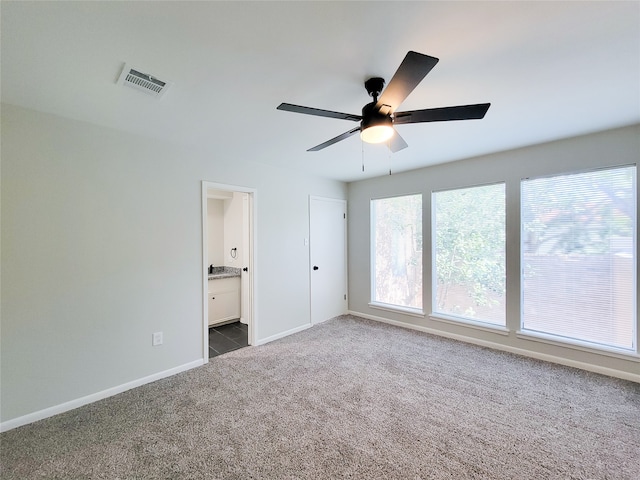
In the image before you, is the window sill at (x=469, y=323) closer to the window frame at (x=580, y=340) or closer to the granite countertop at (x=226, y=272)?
the window frame at (x=580, y=340)

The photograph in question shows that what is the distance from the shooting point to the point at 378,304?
4566mm

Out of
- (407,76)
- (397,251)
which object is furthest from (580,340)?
(407,76)

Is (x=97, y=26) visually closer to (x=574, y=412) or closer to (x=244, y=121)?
(x=244, y=121)

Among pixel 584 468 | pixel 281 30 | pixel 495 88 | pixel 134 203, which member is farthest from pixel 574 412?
pixel 134 203

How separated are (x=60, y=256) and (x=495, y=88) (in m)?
3.62

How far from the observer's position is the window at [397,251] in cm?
414

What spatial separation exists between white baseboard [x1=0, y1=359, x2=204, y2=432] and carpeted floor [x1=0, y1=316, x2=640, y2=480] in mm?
61

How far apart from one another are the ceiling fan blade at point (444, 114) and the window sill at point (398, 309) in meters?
3.12

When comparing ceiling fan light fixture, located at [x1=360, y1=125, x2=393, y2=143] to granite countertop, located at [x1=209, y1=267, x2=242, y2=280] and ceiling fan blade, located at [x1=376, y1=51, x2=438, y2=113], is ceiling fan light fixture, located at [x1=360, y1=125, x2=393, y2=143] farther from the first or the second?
granite countertop, located at [x1=209, y1=267, x2=242, y2=280]

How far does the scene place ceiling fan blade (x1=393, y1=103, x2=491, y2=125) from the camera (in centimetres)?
151

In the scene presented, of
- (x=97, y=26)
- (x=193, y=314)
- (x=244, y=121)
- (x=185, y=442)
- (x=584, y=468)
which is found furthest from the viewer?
(x=193, y=314)

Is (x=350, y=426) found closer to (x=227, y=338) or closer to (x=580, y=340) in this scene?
(x=227, y=338)

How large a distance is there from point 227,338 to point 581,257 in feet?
14.5

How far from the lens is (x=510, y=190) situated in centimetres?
328
